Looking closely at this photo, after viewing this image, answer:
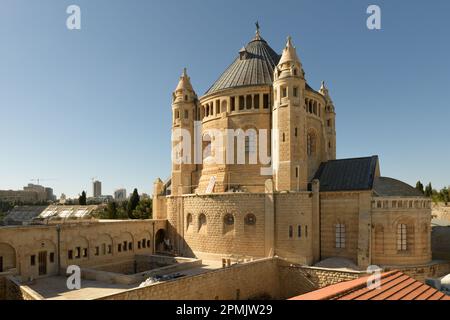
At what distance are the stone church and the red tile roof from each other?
11.3 meters

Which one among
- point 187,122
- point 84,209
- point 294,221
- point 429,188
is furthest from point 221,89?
point 429,188

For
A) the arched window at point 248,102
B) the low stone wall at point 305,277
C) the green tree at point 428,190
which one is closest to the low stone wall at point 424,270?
the low stone wall at point 305,277

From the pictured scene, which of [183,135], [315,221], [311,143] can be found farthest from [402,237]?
[183,135]

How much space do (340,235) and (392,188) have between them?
635 centimetres

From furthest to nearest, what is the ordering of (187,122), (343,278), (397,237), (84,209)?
(84,209) → (187,122) → (397,237) → (343,278)

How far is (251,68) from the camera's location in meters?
38.1

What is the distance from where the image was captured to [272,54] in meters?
41.3

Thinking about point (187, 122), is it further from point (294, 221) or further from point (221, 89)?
point (294, 221)

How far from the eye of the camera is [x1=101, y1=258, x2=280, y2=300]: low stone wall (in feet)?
67.1

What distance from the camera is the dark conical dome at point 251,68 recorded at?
36.8 meters

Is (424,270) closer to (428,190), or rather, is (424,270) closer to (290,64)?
(290,64)

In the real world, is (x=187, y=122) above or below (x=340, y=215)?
above

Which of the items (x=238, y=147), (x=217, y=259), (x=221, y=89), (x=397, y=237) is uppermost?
(x=221, y=89)
